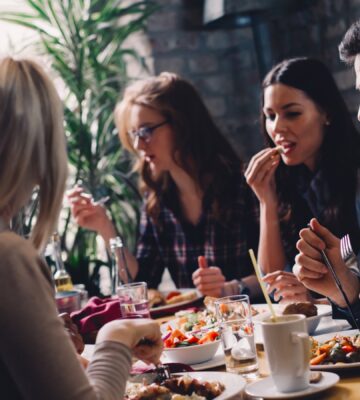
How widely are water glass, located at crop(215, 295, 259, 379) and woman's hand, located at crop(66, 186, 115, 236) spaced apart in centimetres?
149

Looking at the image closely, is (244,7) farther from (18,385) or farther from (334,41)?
(18,385)

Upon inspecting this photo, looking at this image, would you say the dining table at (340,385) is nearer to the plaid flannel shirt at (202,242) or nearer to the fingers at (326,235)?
the fingers at (326,235)

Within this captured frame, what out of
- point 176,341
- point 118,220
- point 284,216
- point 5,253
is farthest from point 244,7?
point 5,253

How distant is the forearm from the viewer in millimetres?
2840

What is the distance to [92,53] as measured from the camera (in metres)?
4.58

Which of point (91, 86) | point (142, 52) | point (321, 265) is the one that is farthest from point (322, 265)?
point (142, 52)

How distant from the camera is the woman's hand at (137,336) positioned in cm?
126

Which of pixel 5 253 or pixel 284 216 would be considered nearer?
pixel 5 253

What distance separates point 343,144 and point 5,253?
1905 millimetres

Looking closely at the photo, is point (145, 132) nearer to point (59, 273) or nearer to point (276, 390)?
point (59, 273)

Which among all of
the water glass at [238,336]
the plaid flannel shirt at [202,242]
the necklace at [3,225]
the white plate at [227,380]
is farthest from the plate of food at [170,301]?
the necklace at [3,225]

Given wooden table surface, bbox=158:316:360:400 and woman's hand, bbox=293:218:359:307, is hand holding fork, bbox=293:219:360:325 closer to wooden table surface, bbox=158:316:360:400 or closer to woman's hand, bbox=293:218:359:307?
woman's hand, bbox=293:218:359:307

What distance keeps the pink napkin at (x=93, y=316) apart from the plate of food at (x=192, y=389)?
0.68m

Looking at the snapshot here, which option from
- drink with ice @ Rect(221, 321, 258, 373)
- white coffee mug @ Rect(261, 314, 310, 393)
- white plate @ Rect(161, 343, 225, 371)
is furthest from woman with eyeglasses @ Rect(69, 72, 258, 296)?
white coffee mug @ Rect(261, 314, 310, 393)
